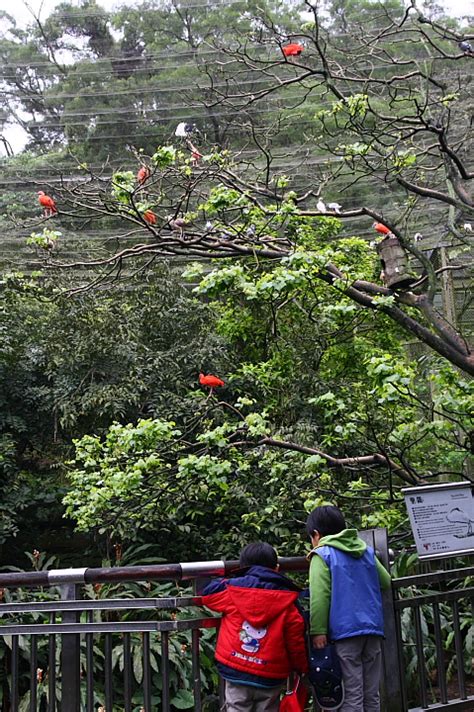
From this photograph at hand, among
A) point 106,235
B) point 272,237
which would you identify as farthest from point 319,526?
point 106,235

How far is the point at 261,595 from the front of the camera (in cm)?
257

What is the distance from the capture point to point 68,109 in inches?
483

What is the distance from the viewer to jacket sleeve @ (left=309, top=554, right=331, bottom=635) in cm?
260

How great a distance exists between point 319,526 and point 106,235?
7.56m

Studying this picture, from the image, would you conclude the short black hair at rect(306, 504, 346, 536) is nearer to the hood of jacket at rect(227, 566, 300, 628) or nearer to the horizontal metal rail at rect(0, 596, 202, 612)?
the hood of jacket at rect(227, 566, 300, 628)

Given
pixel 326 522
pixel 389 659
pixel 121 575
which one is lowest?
pixel 389 659

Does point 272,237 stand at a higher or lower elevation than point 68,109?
lower

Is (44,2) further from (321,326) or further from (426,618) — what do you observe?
(426,618)

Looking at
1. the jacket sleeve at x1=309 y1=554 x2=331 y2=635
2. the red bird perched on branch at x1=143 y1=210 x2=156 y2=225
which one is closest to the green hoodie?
the jacket sleeve at x1=309 y1=554 x2=331 y2=635

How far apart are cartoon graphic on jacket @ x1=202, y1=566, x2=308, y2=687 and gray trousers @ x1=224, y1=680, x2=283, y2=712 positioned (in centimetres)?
4

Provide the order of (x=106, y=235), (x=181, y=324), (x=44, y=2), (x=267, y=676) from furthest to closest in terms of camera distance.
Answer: (x=44, y=2) → (x=106, y=235) → (x=181, y=324) → (x=267, y=676)

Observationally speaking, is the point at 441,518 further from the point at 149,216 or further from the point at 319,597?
the point at 149,216

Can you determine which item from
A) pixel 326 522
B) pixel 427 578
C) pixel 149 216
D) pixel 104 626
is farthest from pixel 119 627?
pixel 149 216

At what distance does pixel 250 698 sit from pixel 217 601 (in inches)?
13.9
